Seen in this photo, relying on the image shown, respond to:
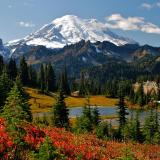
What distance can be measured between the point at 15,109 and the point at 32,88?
526 ft

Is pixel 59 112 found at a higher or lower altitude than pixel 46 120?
higher

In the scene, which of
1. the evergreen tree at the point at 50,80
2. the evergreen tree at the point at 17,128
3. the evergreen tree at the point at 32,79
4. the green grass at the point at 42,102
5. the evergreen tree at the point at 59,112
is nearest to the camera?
the evergreen tree at the point at 17,128

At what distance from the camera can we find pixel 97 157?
20391 millimetres

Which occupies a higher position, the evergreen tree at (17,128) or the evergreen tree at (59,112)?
the evergreen tree at (17,128)

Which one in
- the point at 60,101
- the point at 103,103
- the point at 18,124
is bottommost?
the point at 103,103

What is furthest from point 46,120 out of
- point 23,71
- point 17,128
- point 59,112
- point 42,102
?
point 23,71

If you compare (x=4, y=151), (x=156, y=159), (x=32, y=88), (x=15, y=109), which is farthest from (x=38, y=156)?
(x=32, y=88)

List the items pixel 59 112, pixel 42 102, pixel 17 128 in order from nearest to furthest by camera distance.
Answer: pixel 17 128, pixel 59 112, pixel 42 102

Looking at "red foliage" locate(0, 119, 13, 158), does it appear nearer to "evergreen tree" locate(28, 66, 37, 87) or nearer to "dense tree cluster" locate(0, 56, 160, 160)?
"dense tree cluster" locate(0, 56, 160, 160)

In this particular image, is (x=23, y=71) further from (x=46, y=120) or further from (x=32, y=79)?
(x=46, y=120)

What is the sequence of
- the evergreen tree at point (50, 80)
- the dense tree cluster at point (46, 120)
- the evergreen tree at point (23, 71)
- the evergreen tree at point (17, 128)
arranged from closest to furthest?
the evergreen tree at point (17, 128) < the dense tree cluster at point (46, 120) < the evergreen tree at point (23, 71) < the evergreen tree at point (50, 80)

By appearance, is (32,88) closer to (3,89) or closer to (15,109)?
(3,89)

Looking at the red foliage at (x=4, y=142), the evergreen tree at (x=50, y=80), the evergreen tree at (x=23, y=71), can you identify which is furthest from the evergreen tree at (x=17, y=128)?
the evergreen tree at (x=50, y=80)

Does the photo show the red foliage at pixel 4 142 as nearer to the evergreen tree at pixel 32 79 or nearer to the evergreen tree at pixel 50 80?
the evergreen tree at pixel 32 79
